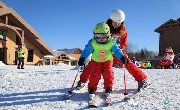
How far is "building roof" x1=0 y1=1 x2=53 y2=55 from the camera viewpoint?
2908cm

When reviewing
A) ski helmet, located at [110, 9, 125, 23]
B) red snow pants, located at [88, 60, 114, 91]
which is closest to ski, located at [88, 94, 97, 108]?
red snow pants, located at [88, 60, 114, 91]

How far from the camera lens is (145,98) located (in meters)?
5.40

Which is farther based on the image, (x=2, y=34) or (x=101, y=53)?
(x=2, y=34)

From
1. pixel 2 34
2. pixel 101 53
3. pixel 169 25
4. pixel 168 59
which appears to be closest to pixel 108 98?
pixel 101 53

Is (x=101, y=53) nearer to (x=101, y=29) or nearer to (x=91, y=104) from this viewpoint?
(x=101, y=29)

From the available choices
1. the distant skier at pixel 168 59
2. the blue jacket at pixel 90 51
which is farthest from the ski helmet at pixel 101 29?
the distant skier at pixel 168 59

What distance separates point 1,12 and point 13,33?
4206mm

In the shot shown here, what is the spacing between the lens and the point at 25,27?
104ft

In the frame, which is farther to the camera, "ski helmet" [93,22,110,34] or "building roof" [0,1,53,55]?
"building roof" [0,1,53,55]

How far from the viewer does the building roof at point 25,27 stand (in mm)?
29080

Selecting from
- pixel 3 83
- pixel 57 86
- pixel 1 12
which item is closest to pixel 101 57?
pixel 57 86

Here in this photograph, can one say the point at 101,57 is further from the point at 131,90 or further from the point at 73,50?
the point at 73,50

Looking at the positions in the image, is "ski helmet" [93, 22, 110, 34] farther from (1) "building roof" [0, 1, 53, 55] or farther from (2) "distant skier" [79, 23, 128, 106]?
(1) "building roof" [0, 1, 53, 55]

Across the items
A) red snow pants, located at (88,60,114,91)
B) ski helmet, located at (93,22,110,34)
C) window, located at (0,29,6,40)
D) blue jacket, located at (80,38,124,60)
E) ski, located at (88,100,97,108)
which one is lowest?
ski, located at (88,100,97,108)
